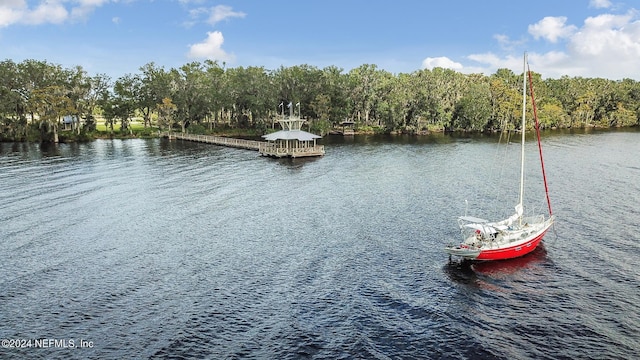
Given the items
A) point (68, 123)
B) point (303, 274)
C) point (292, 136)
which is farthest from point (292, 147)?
point (68, 123)

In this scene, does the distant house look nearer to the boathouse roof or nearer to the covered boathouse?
the covered boathouse

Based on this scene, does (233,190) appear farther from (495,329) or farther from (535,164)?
(535,164)

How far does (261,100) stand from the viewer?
503ft

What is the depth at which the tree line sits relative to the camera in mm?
128875

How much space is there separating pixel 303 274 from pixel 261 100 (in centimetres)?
12491

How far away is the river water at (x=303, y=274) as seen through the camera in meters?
25.8

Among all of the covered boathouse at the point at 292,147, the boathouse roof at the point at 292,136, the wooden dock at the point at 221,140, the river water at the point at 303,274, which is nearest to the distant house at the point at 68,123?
the wooden dock at the point at 221,140

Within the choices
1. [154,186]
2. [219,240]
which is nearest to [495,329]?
[219,240]

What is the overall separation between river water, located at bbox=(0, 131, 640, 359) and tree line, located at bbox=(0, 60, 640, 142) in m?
74.8

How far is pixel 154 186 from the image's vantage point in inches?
2635

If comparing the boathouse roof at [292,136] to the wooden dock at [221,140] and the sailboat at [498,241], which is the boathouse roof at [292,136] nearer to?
the wooden dock at [221,140]

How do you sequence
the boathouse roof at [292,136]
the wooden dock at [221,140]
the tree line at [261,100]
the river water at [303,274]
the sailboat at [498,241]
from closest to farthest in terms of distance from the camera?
the river water at [303,274]
the sailboat at [498,241]
the boathouse roof at [292,136]
the wooden dock at [221,140]
the tree line at [261,100]

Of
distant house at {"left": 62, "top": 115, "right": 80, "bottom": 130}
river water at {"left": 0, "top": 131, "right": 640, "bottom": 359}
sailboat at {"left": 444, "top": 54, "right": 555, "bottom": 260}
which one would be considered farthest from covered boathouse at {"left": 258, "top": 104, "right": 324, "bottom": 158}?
distant house at {"left": 62, "top": 115, "right": 80, "bottom": 130}

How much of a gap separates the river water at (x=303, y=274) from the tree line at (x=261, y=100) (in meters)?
74.8
